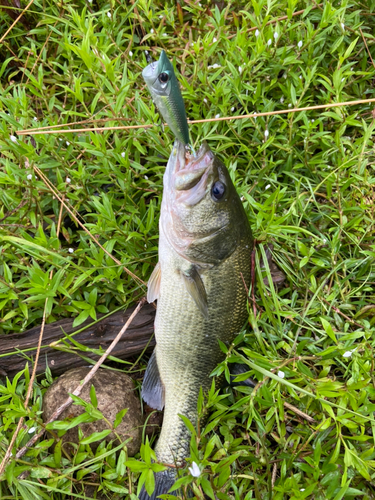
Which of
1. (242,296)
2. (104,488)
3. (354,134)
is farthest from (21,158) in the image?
(354,134)

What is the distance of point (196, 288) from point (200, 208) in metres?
0.56

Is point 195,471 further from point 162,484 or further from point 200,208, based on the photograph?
point 200,208

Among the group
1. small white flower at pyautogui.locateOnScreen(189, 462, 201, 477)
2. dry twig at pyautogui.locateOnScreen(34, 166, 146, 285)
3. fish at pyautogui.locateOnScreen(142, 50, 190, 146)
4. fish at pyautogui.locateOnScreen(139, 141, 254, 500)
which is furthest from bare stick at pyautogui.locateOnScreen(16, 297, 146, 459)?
fish at pyautogui.locateOnScreen(142, 50, 190, 146)

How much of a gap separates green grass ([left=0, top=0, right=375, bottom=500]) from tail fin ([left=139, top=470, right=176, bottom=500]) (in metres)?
0.14

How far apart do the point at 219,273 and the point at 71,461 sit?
1.76 m

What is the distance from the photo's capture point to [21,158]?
322cm

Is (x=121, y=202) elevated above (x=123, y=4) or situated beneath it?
situated beneath

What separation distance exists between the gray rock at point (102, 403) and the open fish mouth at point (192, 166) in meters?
1.70

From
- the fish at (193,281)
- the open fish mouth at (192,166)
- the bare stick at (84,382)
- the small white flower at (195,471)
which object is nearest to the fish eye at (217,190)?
the fish at (193,281)

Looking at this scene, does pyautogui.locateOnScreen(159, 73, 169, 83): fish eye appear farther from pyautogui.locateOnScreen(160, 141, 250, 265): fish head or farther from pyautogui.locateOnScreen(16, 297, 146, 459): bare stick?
pyautogui.locateOnScreen(16, 297, 146, 459): bare stick

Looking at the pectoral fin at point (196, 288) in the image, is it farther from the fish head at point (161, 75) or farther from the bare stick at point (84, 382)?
the fish head at point (161, 75)

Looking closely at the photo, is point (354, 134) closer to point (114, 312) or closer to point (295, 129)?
point (295, 129)

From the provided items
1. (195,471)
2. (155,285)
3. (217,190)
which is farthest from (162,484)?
(217,190)

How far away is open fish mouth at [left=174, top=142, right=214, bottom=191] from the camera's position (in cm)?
248
